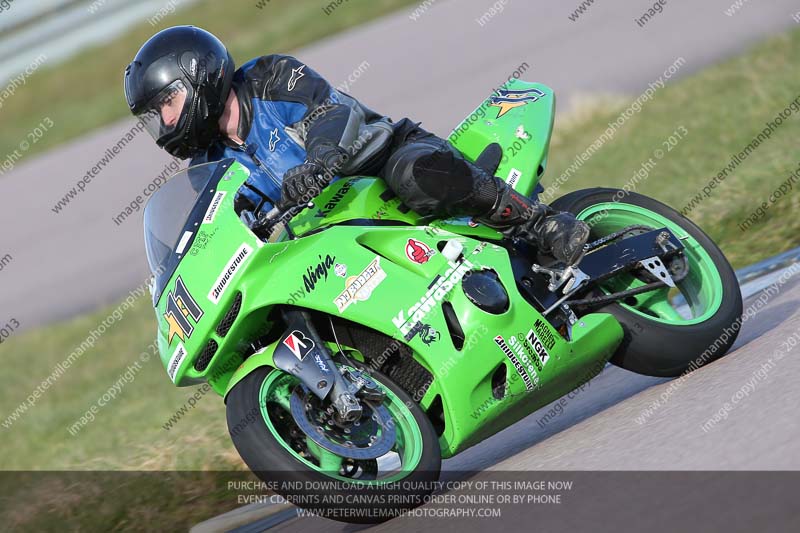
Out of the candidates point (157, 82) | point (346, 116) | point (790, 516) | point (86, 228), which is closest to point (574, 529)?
point (790, 516)

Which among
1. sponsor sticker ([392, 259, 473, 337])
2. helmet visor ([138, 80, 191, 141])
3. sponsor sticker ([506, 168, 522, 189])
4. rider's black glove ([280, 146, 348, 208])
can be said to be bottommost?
helmet visor ([138, 80, 191, 141])

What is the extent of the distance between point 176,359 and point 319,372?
57 centimetres

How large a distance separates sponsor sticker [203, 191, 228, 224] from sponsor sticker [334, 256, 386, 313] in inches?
22.0

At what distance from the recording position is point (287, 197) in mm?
4168

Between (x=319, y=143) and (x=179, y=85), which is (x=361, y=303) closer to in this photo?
(x=319, y=143)

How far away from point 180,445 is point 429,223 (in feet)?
6.99

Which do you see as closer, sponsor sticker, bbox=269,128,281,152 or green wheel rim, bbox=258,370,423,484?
green wheel rim, bbox=258,370,423,484

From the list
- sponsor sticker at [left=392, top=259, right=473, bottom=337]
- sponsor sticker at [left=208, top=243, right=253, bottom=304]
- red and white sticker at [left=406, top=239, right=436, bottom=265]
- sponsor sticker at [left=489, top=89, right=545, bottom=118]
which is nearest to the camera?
sponsor sticker at [left=208, top=243, right=253, bottom=304]

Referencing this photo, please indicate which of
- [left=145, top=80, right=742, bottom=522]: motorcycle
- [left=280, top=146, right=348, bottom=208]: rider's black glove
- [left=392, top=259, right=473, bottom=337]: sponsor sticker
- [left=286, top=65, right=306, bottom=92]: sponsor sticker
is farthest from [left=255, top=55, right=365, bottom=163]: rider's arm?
[left=392, top=259, right=473, bottom=337]: sponsor sticker

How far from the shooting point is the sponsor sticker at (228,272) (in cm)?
413

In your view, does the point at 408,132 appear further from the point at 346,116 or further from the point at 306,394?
the point at 306,394

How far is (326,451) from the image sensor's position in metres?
4.02

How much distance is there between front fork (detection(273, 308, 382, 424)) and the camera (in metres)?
4.05

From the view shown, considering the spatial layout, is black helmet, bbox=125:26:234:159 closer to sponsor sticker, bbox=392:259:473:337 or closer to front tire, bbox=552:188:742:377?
sponsor sticker, bbox=392:259:473:337
